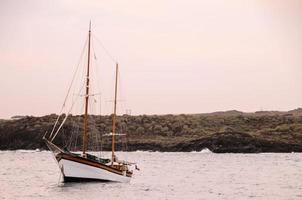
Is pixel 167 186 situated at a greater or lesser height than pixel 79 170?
lesser

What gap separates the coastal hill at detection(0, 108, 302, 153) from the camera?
466 ft

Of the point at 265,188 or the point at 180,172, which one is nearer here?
the point at 265,188

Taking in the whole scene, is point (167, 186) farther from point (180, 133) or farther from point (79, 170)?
point (180, 133)

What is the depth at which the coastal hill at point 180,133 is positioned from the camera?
14200cm

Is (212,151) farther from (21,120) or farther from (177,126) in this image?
(21,120)

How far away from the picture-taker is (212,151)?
141m

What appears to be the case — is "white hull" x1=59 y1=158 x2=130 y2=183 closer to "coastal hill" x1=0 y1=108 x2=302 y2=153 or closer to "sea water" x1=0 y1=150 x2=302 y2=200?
"sea water" x1=0 y1=150 x2=302 y2=200

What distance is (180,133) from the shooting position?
165625mm

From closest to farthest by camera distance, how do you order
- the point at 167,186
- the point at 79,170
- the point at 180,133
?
1. the point at 79,170
2. the point at 167,186
3. the point at 180,133

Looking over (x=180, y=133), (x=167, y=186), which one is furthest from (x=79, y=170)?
(x=180, y=133)

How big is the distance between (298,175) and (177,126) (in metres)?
99.5

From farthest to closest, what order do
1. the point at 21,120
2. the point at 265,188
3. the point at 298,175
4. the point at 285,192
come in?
the point at 21,120 < the point at 298,175 < the point at 265,188 < the point at 285,192

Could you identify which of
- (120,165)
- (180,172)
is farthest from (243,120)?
(120,165)

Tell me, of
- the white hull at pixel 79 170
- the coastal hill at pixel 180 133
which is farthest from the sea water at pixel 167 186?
the coastal hill at pixel 180 133
